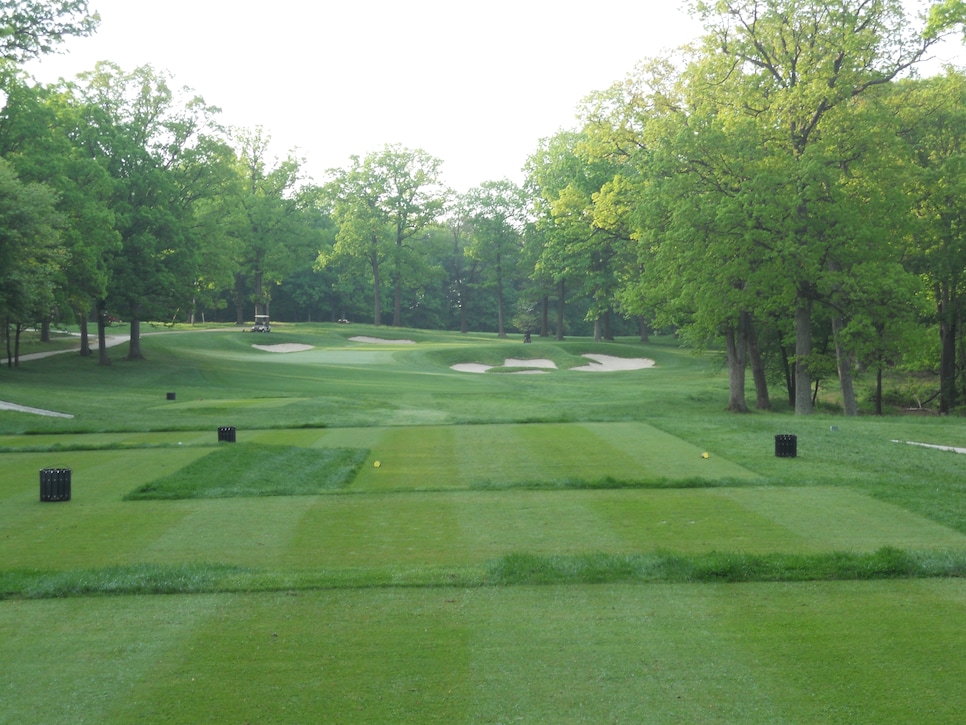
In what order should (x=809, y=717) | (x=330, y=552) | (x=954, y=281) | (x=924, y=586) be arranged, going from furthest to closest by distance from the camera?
(x=954, y=281)
(x=330, y=552)
(x=924, y=586)
(x=809, y=717)

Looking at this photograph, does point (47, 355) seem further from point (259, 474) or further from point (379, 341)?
point (259, 474)

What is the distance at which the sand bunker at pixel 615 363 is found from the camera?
2307 inches

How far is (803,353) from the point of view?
28.2 metres

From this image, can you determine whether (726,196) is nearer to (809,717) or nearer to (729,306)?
(729,306)

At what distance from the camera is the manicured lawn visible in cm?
566

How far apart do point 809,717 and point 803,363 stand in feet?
80.2

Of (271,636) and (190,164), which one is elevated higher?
(190,164)

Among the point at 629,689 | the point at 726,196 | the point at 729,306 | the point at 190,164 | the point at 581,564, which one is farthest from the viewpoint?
the point at 190,164

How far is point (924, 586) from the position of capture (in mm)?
7949

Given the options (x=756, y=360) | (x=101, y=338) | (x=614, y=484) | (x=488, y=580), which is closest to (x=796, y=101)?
(x=756, y=360)

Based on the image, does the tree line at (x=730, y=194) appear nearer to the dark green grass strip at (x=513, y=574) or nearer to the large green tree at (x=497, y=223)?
the dark green grass strip at (x=513, y=574)

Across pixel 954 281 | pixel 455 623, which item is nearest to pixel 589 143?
pixel 954 281

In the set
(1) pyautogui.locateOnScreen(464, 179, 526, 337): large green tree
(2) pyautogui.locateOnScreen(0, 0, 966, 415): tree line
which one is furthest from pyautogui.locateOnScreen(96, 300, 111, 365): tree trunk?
(1) pyautogui.locateOnScreen(464, 179, 526, 337): large green tree

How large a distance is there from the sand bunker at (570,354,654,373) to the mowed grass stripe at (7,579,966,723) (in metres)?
50.4
